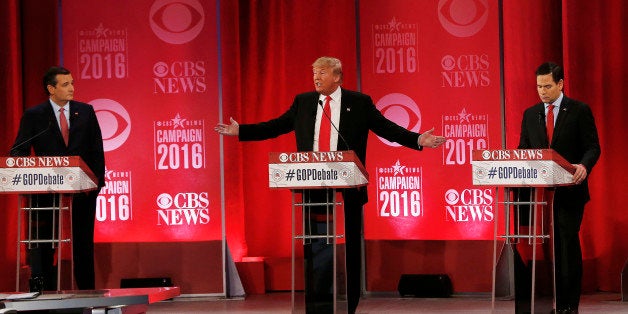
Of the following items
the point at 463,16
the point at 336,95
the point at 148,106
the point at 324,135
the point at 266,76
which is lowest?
the point at 324,135

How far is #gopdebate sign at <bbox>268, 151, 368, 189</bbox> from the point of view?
5191 mm

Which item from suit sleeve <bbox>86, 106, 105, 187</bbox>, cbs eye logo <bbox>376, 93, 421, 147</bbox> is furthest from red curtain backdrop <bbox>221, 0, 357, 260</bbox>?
suit sleeve <bbox>86, 106, 105, 187</bbox>

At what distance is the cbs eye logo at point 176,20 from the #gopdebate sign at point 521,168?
124 inches

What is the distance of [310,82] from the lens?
7867mm

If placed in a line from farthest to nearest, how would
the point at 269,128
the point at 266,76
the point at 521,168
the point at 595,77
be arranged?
the point at 266,76 → the point at 595,77 → the point at 269,128 → the point at 521,168

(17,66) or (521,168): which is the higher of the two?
(17,66)

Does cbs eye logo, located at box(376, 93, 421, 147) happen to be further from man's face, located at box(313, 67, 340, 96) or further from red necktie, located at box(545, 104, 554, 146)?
red necktie, located at box(545, 104, 554, 146)

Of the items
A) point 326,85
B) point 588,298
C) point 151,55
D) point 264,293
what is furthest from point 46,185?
point 588,298

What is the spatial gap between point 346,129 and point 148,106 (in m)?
2.25

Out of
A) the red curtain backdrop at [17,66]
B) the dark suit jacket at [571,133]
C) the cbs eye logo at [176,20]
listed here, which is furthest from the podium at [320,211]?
the red curtain backdrop at [17,66]

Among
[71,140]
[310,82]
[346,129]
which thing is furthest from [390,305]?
[71,140]

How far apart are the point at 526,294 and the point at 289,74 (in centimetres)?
330

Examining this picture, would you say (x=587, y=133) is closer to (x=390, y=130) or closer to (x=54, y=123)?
(x=390, y=130)

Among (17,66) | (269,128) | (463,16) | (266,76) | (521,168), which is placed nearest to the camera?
(521,168)
